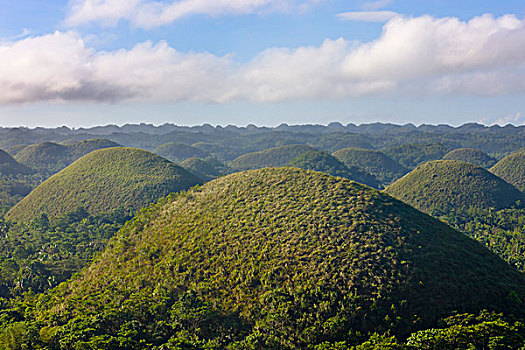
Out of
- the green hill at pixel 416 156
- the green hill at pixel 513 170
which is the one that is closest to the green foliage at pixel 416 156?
the green hill at pixel 416 156

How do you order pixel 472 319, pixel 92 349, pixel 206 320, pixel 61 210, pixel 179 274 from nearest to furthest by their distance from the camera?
pixel 92 349
pixel 472 319
pixel 206 320
pixel 179 274
pixel 61 210

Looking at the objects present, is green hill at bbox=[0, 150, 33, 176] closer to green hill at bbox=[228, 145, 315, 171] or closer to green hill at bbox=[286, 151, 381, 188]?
green hill at bbox=[228, 145, 315, 171]

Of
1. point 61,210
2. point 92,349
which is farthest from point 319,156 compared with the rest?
point 92,349

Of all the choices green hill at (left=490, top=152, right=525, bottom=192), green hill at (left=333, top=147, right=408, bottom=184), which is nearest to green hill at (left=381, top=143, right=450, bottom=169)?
green hill at (left=333, top=147, right=408, bottom=184)

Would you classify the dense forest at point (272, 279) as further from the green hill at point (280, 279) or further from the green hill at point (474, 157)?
the green hill at point (474, 157)

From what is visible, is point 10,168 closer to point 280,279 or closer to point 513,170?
point 280,279

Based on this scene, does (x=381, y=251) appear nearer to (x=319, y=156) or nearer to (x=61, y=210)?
(x=61, y=210)
